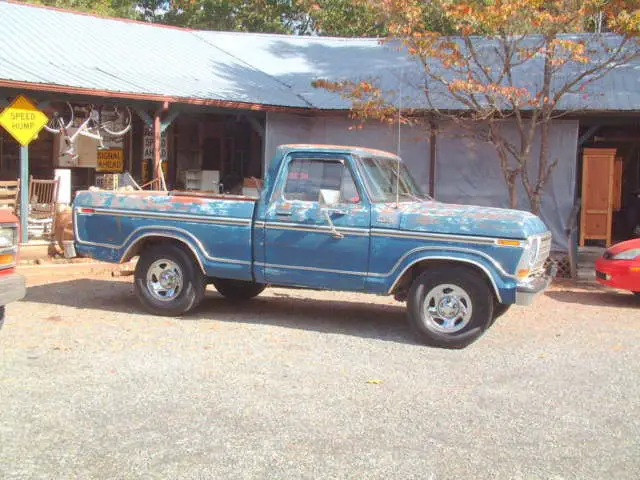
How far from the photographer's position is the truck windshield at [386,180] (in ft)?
25.1

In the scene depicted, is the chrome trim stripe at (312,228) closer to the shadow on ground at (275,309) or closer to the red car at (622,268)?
the shadow on ground at (275,309)

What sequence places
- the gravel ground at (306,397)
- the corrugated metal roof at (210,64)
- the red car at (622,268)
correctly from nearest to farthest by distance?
the gravel ground at (306,397) → the red car at (622,268) → the corrugated metal roof at (210,64)

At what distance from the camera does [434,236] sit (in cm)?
712

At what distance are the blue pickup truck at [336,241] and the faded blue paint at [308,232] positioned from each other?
0.4 inches

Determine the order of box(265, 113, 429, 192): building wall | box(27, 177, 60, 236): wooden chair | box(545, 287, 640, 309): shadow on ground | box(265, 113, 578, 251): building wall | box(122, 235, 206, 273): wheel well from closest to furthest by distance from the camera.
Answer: box(122, 235, 206, 273): wheel well, box(545, 287, 640, 309): shadow on ground, box(27, 177, 60, 236): wooden chair, box(265, 113, 578, 251): building wall, box(265, 113, 429, 192): building wall

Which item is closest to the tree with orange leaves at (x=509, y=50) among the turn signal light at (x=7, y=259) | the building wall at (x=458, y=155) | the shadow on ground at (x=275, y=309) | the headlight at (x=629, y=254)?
the building wall at (x=458, y=155)

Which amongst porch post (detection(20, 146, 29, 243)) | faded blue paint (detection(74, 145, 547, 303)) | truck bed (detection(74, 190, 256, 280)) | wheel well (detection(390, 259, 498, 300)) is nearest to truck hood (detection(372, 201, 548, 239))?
faded blue paint (detection(74, 145, 547, 303))

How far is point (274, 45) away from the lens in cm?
1931

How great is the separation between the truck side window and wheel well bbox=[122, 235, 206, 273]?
1.29 meters

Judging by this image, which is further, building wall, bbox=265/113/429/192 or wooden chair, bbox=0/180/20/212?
building wall, bbox=265/113/429/192

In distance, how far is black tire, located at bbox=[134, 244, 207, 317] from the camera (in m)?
Result: 8.25

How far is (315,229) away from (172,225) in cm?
169

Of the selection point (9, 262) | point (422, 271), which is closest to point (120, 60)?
point (9, 262)

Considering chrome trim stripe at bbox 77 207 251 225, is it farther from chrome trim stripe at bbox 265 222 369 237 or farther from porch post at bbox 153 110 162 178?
porch post at bbox 153 110 162 178
